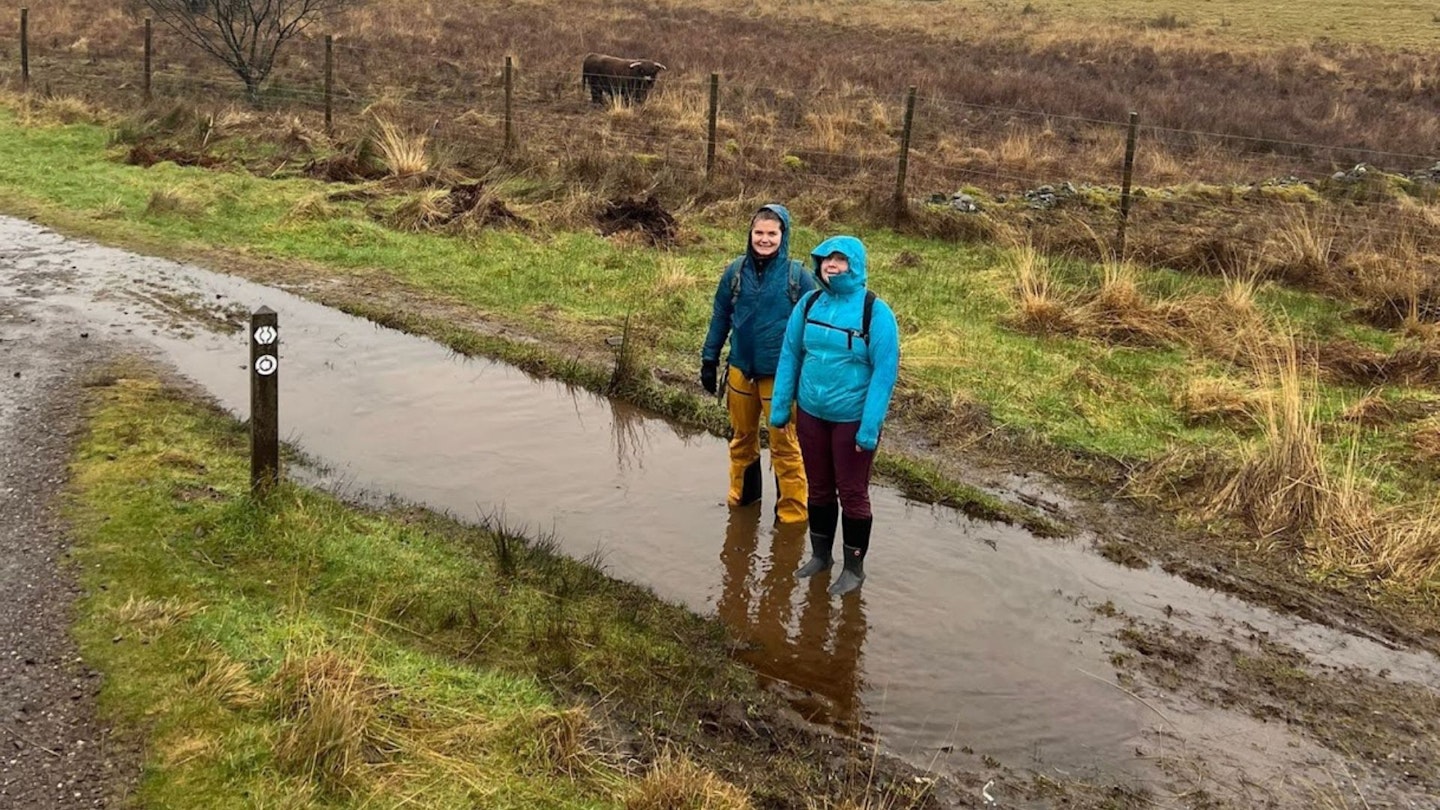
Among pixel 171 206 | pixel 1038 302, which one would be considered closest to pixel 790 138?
pixel 1038 302

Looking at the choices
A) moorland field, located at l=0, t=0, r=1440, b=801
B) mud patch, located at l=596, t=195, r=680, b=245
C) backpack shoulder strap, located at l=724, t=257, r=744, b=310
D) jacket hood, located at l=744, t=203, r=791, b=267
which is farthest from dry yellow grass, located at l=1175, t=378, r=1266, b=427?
mud patch, located at l=596, t=195, r=680, b=245

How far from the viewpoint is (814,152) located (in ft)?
56.0

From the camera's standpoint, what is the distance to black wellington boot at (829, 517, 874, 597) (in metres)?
5.42

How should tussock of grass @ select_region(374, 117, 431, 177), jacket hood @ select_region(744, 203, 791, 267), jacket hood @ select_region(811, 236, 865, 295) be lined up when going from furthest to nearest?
1. tussock of grass @ select_region(374, 117, 431, 177)
2. jacket hood @ select_region(744, 203, 791, 267)
3. jacket hood @ select_region(811, 236, 865, 295)

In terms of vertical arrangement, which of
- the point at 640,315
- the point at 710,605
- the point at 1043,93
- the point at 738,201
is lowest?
the point at 710,605

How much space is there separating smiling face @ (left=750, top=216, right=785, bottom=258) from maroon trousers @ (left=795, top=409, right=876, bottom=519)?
91 cm

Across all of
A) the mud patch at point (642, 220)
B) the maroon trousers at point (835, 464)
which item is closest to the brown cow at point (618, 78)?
the mud patch at point (642, 220)

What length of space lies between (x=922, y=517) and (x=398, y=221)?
8.04 meters

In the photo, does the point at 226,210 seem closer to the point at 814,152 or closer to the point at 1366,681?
the point at 814,152

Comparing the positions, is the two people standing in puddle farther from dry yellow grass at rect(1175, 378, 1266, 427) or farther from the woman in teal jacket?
dry yellow grass at rect(1175, 378, 1266, 427)

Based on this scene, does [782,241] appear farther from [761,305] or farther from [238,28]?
[238,28]

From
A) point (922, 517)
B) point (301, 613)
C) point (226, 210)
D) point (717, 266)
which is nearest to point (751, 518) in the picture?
point (922, 517)

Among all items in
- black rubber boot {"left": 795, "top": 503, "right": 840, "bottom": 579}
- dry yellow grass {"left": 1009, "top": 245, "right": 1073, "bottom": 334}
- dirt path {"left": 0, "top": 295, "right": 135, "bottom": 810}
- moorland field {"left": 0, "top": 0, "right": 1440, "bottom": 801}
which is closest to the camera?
dirt path {"left": 0, "top": 295, "right": 135, "bottom": 810}

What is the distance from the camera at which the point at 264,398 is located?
17.4 feet
